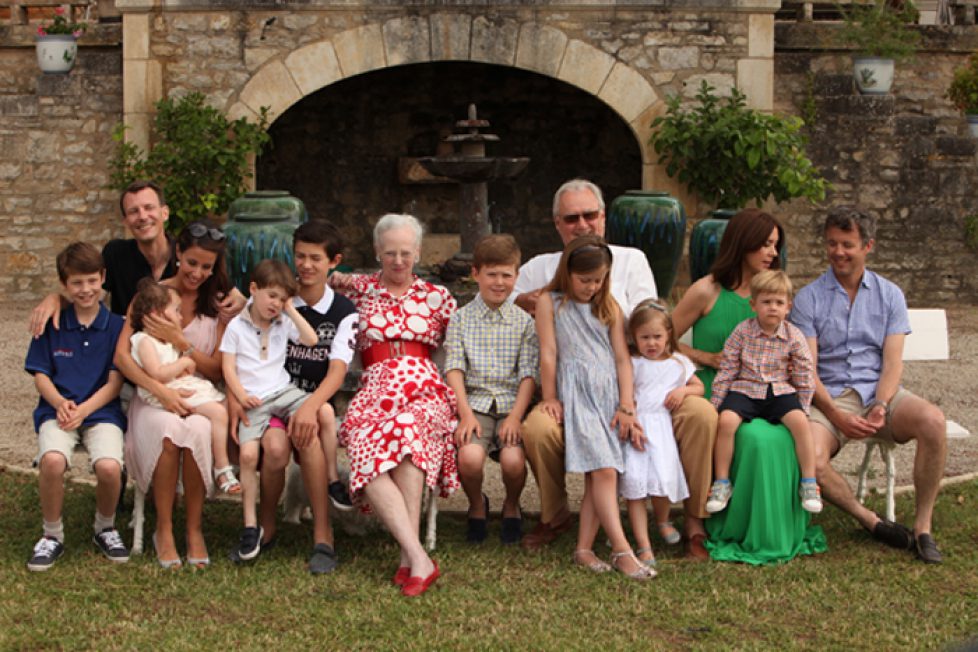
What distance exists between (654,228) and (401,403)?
3.22 meters

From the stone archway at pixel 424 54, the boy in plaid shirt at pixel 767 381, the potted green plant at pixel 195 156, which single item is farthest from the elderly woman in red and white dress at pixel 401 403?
the stone archway at pixel 424 54

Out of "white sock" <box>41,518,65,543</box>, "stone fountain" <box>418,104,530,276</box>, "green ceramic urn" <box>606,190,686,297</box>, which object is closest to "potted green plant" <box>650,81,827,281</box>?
"stone fountain" <box>418,104,530,276</box>

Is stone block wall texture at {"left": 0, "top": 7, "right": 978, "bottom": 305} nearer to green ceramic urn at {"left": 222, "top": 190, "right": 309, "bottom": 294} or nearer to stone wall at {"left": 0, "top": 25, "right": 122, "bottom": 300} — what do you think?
stone wall at {"left": 0, "top": 25, "right": 122, "bottom": 300}

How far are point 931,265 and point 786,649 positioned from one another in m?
7.88

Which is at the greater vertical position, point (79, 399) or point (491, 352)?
point (491, 352)

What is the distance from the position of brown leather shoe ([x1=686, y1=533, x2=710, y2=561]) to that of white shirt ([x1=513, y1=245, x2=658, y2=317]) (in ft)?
2.62

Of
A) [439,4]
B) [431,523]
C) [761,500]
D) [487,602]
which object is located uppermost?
[439,4]

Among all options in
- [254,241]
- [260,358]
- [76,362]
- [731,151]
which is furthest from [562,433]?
[731,151]

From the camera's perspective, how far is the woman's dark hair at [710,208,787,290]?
479 cm

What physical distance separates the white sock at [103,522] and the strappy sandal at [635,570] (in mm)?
1643

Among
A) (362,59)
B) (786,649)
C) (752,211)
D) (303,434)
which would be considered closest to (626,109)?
(362,59)

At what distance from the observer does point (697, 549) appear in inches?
179

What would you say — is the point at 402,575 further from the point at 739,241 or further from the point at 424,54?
the point at 424,54

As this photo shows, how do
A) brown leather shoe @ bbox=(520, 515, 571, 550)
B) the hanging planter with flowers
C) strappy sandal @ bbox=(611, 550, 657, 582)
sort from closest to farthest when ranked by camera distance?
strappy sandal @ bbox=(611, 550, 657, 582), brown leather shoe @ bbox=(520, 515, 571, 550), the hanging planter with flowers
